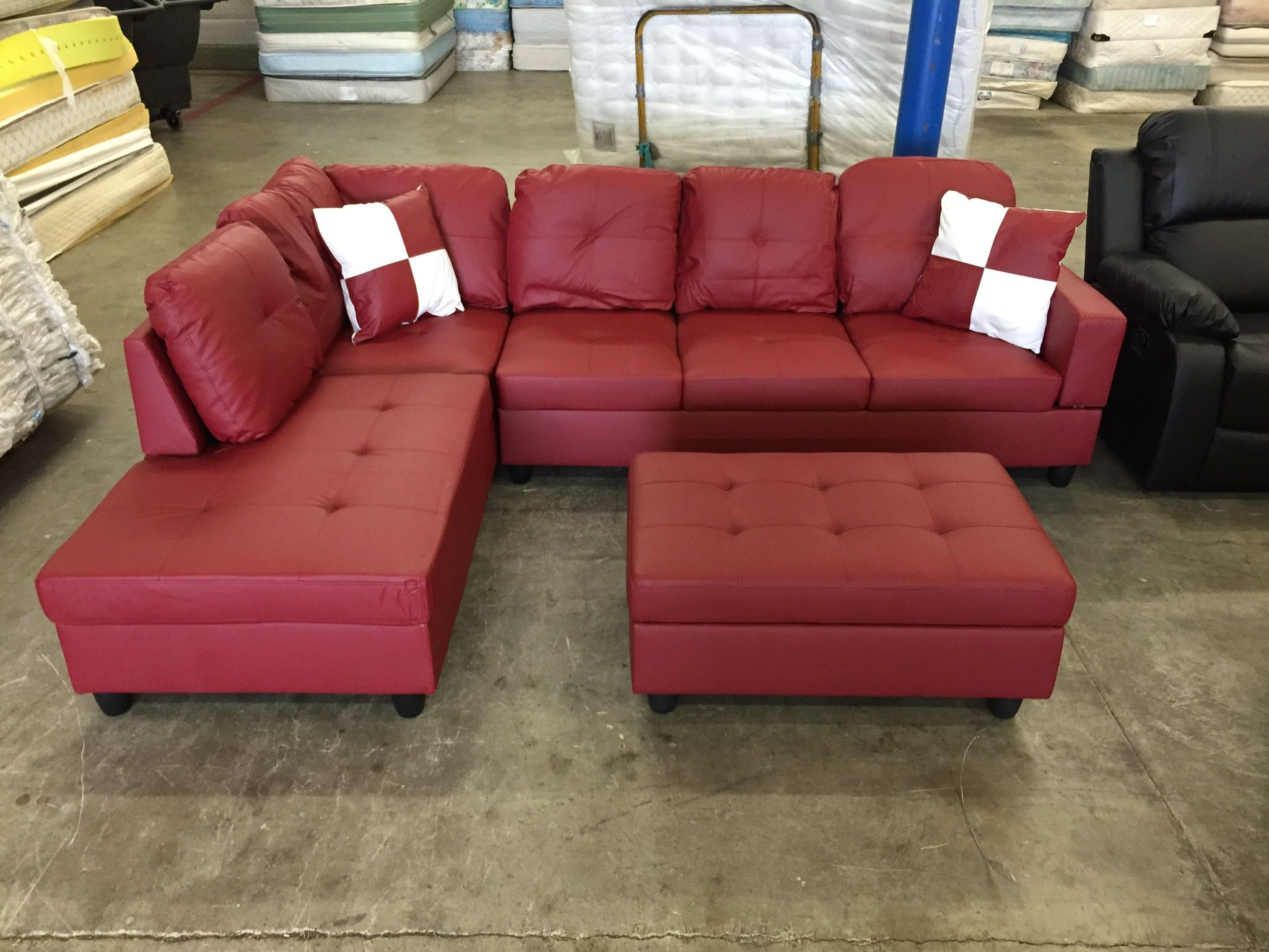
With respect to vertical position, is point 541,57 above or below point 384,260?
below

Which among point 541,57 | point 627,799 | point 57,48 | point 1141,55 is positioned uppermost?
point 57,48

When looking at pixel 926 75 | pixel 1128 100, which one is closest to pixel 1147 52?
pixel 1128 100

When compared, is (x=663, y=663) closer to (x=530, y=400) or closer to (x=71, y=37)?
(x=530, y=400)

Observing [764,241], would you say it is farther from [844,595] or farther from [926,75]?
[844,595]

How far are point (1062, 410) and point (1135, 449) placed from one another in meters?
0.35

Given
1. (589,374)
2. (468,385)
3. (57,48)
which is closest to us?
(468,385)

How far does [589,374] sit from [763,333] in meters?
0.60

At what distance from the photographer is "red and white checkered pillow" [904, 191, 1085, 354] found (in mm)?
2949

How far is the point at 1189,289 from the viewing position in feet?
9.48

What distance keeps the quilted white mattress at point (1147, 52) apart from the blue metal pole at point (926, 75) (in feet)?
12.2

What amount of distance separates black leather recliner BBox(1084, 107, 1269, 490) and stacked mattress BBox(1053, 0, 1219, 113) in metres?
4.18

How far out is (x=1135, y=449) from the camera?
3084 millimetres

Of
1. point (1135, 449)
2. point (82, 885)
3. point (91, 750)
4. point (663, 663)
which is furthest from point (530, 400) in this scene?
point (1135, 449)

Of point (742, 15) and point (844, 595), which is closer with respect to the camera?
point (844, 595)
